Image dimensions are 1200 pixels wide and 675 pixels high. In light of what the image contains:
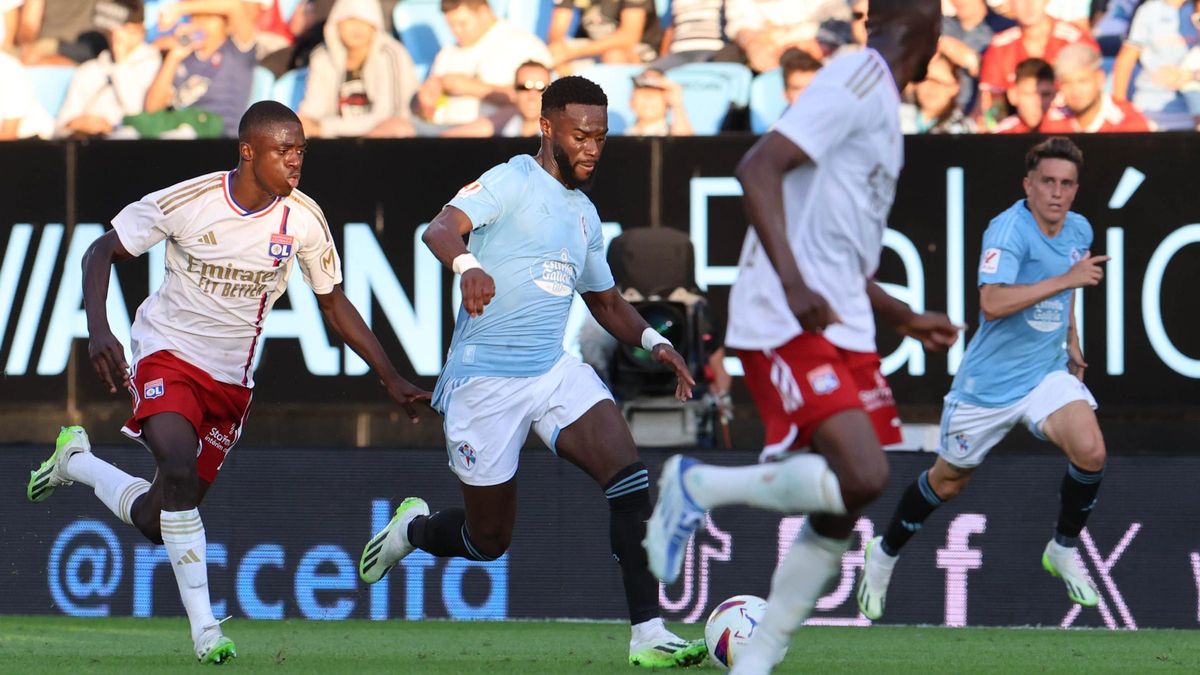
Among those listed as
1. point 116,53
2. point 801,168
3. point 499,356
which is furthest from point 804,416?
point 116,53

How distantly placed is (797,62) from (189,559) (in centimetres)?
589

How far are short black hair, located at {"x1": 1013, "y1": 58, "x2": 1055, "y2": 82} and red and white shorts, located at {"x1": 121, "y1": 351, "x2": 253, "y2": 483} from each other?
5.94m

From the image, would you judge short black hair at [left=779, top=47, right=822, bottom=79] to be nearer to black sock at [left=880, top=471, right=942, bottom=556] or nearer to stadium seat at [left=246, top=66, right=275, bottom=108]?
stadium seat at [left=246, top=66, right=275, bottom=108]

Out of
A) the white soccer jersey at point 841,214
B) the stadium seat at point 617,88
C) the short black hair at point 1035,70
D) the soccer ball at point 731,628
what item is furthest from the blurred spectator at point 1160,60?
the white soccer jersey at point 841,214

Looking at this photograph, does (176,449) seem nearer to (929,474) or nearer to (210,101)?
(929,474)

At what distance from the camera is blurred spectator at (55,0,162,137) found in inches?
466

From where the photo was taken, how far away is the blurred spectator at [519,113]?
37.3ft

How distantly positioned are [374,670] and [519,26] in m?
6.18

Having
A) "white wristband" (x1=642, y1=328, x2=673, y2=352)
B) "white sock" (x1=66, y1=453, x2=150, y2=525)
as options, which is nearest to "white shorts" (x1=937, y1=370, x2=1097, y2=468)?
"white wristband" (x1=642, y1=328, x2=673, y2=352)

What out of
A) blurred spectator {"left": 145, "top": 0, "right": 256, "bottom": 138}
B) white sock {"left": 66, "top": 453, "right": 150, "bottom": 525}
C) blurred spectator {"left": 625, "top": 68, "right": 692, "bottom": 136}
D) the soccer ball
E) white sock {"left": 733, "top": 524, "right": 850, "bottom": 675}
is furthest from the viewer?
blurred spectator {"left": 145, "top": 0, "right": 256, "bottom": 138}

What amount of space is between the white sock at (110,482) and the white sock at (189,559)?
78 cm

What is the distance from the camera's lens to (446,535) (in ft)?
23.8

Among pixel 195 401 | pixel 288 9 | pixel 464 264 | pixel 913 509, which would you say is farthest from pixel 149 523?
pixel 288 9

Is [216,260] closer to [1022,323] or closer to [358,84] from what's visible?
[1022,323]
